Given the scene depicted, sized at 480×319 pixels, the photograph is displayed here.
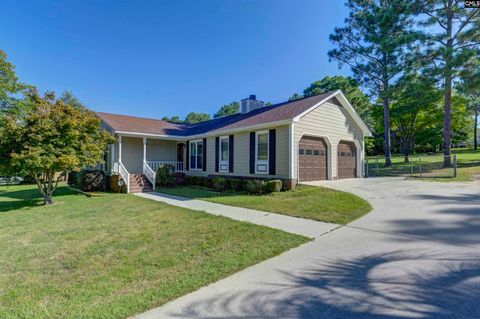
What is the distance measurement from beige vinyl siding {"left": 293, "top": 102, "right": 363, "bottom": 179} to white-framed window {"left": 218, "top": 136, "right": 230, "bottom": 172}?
436cm

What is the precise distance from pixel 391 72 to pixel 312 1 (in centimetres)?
1168

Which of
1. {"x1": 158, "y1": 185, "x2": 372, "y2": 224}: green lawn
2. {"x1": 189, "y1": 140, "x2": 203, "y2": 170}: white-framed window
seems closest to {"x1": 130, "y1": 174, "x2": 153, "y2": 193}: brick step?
{"x1": 189, "y1": 140, "x2": 203, "y2": 170}: white-framed window

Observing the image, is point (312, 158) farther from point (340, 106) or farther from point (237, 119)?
point (237, 119)

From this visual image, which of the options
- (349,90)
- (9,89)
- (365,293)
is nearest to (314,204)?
(365,293)

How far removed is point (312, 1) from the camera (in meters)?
12.9

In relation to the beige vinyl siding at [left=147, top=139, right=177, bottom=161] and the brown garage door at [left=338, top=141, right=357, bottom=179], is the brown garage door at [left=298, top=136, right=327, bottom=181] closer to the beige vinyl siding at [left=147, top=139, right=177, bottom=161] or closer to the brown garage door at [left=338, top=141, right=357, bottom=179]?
the brown garage door at [left=338, top=141, right=357, bottom=179]

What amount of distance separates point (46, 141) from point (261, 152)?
30.5ft

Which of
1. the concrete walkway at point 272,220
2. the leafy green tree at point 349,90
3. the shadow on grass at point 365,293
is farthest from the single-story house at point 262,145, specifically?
the leafy green tree at point 349,90

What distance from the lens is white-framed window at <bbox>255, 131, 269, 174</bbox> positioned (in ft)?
40.2

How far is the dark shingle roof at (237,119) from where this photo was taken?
12515 mm

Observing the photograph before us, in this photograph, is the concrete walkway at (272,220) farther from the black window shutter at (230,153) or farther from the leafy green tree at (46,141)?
the leafy green tree at (46,141)

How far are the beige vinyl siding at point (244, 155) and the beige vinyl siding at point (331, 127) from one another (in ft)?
1.65

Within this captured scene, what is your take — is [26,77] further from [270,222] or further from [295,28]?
[270,222]

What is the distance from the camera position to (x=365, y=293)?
2.98 metres
